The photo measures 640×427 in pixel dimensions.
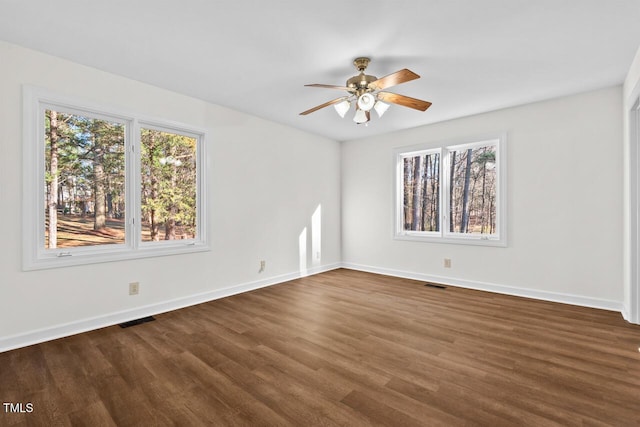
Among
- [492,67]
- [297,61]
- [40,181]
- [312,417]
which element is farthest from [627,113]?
[40,181]

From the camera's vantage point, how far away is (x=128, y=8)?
2043 mm

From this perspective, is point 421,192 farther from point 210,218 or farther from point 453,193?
point 210,218

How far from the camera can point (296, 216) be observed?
502cm

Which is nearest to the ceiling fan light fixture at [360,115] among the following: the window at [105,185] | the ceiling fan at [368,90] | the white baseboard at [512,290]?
the ceiling fan at [368,90]

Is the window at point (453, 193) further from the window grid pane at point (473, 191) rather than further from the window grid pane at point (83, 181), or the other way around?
the window grid pane at point (83, 181)

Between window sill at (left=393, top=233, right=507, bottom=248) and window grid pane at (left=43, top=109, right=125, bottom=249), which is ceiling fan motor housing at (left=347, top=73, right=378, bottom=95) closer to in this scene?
window grid pane at (left=43, top=109, right=125, bottom=249)

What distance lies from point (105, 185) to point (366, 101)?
276cm

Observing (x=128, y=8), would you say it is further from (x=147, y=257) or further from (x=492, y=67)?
(x=492, y=67)

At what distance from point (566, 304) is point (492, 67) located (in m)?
2.87

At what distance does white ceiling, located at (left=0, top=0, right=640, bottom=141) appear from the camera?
2037 mm

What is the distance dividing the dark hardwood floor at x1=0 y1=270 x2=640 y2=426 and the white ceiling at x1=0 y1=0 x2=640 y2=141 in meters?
2.47

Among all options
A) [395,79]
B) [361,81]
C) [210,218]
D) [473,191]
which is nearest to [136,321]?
[210,218]

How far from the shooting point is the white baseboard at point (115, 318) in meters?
2.51

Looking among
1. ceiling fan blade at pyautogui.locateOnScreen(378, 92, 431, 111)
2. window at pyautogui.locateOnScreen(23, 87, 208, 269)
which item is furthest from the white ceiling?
window at pyautogui.locateOnScreen(23, 87, 208, 269)
